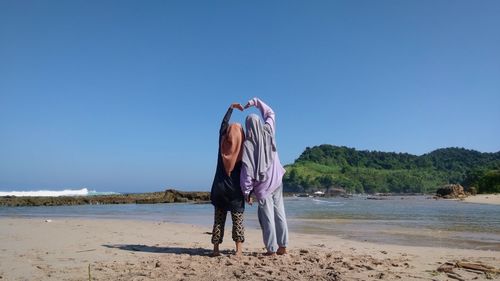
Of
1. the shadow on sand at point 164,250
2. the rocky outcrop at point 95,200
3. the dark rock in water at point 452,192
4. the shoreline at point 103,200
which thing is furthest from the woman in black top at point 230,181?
the dark rock in water at point 452,192

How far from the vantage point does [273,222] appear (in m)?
5.93

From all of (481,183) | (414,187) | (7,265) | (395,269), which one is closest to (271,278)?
(395,269)

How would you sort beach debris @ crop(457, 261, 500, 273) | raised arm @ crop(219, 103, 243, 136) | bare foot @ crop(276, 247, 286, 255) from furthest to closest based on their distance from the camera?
1. raised arm @ crop(219, 103, 243, 136)
2. bare foot @ crop(276, 247, 286, 255)
3. beach debris @ crop(457, 261, 500, 273)

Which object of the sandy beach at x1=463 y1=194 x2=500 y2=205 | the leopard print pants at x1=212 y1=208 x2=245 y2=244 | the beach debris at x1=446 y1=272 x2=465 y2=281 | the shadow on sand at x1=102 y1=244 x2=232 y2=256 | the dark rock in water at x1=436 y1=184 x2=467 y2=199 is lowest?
the sandy beach at x1=463 y1=194 x2=500 y2=205

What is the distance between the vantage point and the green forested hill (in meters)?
125

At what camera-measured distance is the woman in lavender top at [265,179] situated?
19.2 ft

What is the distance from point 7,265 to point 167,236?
385 centimetres

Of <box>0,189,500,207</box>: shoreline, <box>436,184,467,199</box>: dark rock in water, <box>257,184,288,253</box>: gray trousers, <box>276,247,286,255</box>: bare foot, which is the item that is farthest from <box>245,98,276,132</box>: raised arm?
<box>436,184,467,199</box>: dark rock in water

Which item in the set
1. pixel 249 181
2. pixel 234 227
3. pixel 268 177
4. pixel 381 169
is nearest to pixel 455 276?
pixel 268 177

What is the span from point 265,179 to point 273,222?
0.65m

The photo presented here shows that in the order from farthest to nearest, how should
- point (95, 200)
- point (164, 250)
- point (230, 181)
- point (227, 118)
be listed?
point (95, 200) < point (164, 250) < point (227, 118) < point (230, 181)

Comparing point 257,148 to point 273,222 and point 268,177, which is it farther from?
point 273,222

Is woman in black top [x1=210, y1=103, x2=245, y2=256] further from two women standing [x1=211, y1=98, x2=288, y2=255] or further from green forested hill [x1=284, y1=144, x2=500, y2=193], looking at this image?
green forested hill [x1=284, y1=144, x2=500, y2=193]

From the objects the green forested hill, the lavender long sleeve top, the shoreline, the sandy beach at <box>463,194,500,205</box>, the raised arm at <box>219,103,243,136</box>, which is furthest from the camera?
the green forested hill
